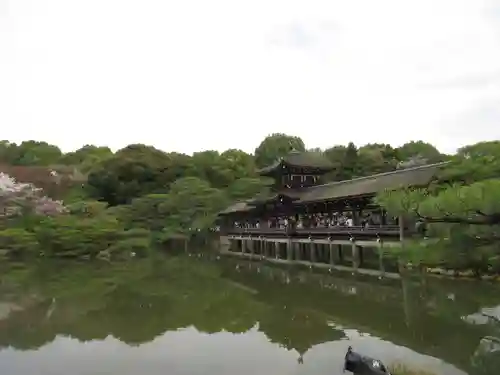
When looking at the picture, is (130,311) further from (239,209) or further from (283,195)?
(239,209)

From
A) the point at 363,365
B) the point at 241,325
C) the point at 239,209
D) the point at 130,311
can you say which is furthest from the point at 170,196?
the point at 363,365

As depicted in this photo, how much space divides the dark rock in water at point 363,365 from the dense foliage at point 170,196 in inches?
160

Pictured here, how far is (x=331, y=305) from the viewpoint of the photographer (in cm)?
1433

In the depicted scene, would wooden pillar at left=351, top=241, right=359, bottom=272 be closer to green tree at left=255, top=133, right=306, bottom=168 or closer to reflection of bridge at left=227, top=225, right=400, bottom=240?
reflection of bridge at left=227, top=225, right=400, bottom=240

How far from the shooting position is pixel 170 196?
38.1m

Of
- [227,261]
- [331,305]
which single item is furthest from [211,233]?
[331,305]

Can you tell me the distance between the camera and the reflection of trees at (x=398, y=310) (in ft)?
32.0

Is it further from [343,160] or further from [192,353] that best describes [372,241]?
[343,160]

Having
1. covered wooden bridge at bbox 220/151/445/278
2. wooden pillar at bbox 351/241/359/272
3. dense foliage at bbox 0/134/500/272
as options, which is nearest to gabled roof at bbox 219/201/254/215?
covered wooden bridge at bbox 220/151/445/278

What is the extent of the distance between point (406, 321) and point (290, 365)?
4052 mm

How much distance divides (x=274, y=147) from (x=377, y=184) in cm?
4196

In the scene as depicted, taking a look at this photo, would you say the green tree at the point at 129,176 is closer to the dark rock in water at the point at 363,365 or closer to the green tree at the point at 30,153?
the green tree at the point at 30,153

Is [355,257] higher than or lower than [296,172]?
lower

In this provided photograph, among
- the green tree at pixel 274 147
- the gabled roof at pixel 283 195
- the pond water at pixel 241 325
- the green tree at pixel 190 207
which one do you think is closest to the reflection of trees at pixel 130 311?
the pond water at pixel 241 325
